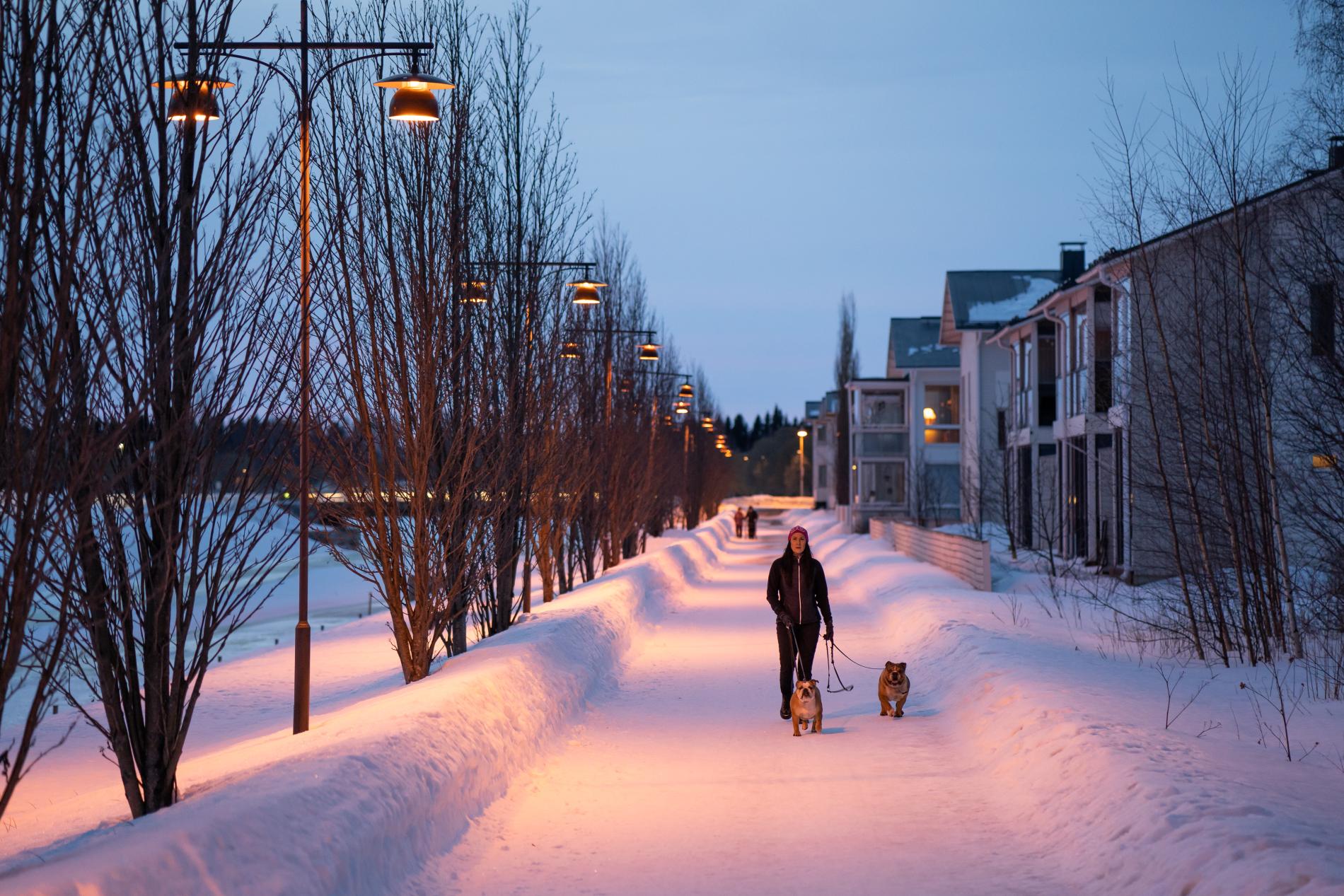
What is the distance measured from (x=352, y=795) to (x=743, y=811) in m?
2.85

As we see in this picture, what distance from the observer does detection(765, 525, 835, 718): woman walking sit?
13.4m

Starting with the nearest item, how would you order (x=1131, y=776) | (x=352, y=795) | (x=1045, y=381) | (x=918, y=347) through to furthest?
(x=352, y=795), (x=1131, y=776), (x=1045, y=381), (x=918, y=347)

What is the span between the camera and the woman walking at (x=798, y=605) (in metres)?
13.4

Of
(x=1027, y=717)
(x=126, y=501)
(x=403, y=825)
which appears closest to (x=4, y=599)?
(x=126, y=501)

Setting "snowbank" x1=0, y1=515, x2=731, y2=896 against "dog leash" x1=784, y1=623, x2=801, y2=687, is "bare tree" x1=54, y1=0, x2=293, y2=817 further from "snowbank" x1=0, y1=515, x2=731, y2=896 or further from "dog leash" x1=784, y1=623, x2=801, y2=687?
"dog leash" x1=784, y1=623, x2=801, y2=687

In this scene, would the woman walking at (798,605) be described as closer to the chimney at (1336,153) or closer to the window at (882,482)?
the chimney at (1336,153)

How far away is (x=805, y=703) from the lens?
12297mm

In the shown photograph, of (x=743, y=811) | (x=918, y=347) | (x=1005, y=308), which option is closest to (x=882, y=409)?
(x=918, y=347)

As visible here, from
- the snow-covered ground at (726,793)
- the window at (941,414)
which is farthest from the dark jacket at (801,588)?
the window at (941,414)

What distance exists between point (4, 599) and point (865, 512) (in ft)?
224

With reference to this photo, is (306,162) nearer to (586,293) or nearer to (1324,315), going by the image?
(586,293)

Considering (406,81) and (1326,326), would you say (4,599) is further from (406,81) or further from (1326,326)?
(1326,326)

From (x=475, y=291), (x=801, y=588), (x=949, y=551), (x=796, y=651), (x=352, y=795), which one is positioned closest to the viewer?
(x=352, y=795)

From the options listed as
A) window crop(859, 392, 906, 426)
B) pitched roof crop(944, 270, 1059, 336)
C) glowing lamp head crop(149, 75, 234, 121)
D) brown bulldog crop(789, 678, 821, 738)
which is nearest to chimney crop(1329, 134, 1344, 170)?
brown bulldog crop(789, 678, 821, 738)
